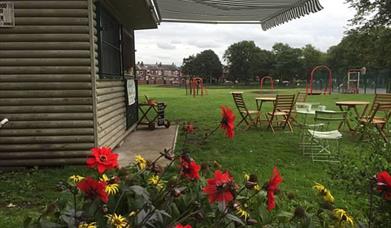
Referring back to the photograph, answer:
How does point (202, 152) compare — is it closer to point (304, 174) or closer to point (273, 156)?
point (273, 156)

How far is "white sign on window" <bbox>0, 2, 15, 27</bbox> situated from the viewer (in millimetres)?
5355

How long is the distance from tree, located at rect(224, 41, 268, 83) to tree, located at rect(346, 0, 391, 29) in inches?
1451

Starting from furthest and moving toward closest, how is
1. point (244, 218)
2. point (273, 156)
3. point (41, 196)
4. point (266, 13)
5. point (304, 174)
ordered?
point (266, 13), point (273, 156), point (304, 174), point (41, 196), point (244, 218)

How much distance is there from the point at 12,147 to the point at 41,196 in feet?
5.25

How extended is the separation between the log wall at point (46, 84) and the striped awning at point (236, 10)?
3029 mm

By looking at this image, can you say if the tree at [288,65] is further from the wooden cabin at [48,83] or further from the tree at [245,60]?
the wooden cabin at [48,83]

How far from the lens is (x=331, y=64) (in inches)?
2493

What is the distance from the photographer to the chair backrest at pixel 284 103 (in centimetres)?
897

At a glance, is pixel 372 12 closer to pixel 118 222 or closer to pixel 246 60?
pixel 118 222

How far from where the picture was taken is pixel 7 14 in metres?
5.37

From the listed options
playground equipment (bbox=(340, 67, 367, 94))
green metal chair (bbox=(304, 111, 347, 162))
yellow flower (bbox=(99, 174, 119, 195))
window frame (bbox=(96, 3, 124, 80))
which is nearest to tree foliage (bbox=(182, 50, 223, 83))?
playground equipment (bbox=(340, 67, 367, 94))

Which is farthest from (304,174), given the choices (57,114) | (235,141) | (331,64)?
(331,64)

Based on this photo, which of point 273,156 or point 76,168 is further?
point 273,156

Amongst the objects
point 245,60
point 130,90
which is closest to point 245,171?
point 130,90
